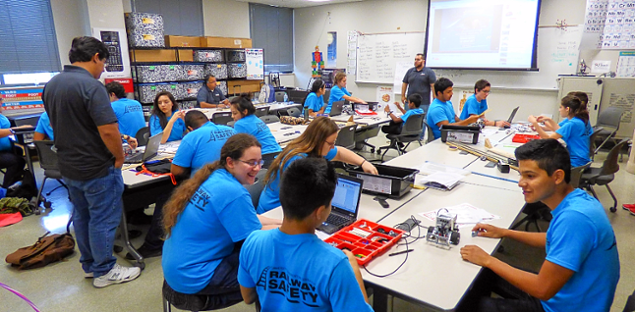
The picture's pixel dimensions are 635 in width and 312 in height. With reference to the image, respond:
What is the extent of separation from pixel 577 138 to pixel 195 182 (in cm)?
369

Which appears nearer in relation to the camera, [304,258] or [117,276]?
[304,258]

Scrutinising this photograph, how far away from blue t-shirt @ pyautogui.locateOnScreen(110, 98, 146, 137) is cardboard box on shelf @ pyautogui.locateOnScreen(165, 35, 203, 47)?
11.7 ft

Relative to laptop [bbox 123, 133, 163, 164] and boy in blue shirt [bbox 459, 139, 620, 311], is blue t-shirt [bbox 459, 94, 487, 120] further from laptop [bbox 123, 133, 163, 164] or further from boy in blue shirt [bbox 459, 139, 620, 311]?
laptop [bbox 123, 133, 163, 164]

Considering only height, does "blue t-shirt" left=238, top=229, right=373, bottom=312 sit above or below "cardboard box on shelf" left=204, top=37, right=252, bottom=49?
below

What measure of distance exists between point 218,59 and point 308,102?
10.2 ft

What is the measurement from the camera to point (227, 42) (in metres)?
8.24

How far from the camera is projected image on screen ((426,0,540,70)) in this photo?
23.1 ft

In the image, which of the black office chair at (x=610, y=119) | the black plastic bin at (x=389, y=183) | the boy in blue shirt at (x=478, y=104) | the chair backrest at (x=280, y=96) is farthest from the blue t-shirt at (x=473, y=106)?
the chair backrest at (x=280, y=96)

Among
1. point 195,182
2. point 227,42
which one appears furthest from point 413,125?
point 227,42

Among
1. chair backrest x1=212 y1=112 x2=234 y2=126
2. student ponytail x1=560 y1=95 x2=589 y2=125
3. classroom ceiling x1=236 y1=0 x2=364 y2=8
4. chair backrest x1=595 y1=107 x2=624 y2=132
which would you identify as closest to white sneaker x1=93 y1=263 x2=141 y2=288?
chair backrest x1=212 y1=112 x2=234 y2=126

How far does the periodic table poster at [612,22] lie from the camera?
6160 millimetres

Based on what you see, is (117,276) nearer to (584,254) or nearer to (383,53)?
(584,254)

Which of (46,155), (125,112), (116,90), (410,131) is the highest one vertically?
(116,90)

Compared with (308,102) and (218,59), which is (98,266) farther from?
(218,59)
